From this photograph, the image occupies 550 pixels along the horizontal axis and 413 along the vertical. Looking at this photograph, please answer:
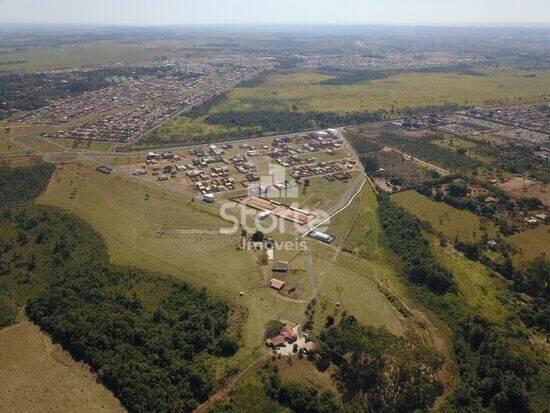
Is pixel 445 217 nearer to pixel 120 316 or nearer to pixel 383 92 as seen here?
pixel 120 316

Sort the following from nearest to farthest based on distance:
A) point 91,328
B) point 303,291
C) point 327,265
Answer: point 91,328 < point 303,291 < point 327,265

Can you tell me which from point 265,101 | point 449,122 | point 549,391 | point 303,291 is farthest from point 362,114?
point 549,391

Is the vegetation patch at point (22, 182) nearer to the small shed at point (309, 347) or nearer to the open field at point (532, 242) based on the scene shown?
the small shed at point (309, 347)

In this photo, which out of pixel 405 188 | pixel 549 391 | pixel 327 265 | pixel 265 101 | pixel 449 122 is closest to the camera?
pixel 549 391

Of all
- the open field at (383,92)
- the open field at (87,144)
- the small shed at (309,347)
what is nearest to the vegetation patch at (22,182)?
the open field at (87,144)

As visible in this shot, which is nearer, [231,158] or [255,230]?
[255,230]

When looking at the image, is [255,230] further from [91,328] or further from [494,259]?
[494,259]
